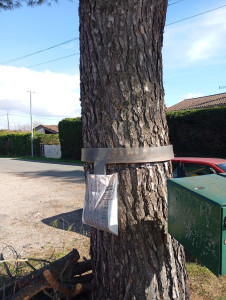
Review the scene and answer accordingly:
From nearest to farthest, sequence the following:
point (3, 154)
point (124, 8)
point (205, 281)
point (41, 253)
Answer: point (124, 8) < point (205, 281) < point (41, 253) < point (3, 154)

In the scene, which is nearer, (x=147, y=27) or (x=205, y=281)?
(x=147, y=27)

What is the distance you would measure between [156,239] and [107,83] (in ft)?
3.65

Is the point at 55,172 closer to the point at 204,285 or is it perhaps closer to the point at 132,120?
the point at 204,285

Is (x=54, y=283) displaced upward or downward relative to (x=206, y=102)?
downward

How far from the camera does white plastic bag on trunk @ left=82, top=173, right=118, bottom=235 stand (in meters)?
1.79

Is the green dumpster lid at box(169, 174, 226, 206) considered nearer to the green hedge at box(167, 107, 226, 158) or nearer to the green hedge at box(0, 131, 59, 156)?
the green hedge at box(167, 107, 226, 158)

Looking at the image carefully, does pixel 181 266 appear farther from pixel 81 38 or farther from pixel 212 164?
pixel 212 164

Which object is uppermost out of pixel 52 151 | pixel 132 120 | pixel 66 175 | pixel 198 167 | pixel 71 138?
pixel 71 138

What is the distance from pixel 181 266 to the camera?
6.70 ft

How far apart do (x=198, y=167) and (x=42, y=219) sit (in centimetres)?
321

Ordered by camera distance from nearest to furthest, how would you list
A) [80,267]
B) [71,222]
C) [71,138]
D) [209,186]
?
[209,186] → [80,267] → [71,222] → [71,138]

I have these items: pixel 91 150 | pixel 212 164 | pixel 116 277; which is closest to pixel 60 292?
pixel 116 277

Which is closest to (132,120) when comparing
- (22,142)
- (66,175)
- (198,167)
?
(198,167)

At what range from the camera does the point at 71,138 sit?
806 inches
